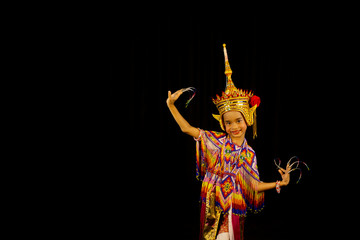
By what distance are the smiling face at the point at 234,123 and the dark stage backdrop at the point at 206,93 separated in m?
0.77

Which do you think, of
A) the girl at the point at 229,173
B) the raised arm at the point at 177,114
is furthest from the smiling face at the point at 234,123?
the raised arm at the point at 177,114

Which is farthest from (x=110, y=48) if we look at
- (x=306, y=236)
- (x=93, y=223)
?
(x=306, y=236)

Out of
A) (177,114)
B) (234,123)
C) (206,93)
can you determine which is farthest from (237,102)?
(206,93)

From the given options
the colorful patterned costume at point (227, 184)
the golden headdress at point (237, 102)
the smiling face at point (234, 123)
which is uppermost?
the golden headdress at point (237, 102)

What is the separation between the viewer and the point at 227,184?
186cm

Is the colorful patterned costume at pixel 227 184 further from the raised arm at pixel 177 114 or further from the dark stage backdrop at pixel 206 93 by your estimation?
the dark stage backdrop at pixel 206 93

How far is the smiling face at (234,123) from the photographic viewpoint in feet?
6.09

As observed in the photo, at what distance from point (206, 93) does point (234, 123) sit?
0.83 meters

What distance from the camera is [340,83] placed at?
2.67m

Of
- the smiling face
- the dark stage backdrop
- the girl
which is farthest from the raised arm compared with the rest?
the dark stage backdrop

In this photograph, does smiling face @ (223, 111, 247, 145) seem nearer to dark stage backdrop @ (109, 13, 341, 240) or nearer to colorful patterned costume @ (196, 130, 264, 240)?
colorful patterned costume @ (196, 130, 264, 240)

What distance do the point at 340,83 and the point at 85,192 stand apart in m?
2.47

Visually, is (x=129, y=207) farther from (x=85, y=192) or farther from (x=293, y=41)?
(x=293, y=41)

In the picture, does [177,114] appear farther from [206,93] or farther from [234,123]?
[206,93]
